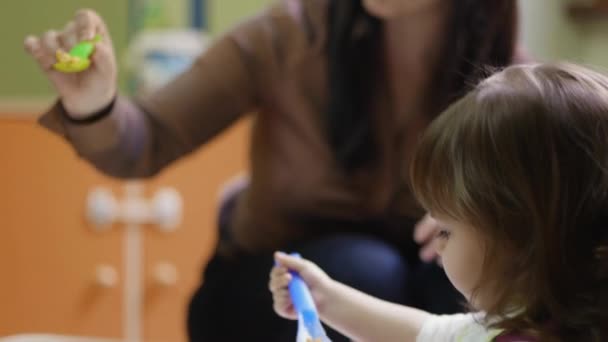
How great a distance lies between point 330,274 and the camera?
89cm

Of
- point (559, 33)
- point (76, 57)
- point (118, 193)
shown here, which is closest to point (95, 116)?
point (76, 57)

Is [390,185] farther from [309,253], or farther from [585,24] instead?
[585,24]

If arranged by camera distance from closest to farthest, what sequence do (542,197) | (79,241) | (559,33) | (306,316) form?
(542,197), (306,316), (79,241), (559,33)

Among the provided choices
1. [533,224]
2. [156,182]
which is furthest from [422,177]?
[156,182]

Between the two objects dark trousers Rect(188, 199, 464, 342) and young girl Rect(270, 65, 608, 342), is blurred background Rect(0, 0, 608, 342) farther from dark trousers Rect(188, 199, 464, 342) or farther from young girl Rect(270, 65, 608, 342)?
young girl Rect(270, 65, 608, 342)

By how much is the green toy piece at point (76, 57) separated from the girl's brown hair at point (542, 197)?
356mm

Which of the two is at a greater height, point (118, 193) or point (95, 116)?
point (95, 116)

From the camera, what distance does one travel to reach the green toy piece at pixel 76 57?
29.0 inches

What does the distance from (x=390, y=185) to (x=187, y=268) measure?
0.71 meters

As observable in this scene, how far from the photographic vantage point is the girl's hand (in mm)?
706

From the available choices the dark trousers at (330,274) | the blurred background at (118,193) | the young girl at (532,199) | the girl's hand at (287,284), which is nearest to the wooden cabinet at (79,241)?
the blurred background at (118,193)

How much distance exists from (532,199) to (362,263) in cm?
37

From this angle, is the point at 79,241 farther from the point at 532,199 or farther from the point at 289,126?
the point at 532,199

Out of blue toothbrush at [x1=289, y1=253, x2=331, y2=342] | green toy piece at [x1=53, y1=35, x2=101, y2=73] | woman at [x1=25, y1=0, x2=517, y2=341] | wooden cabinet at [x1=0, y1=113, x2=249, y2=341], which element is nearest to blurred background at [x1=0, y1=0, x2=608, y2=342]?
wooden cabinet at [x1=0, y1=113, x2=249, y2=341]
